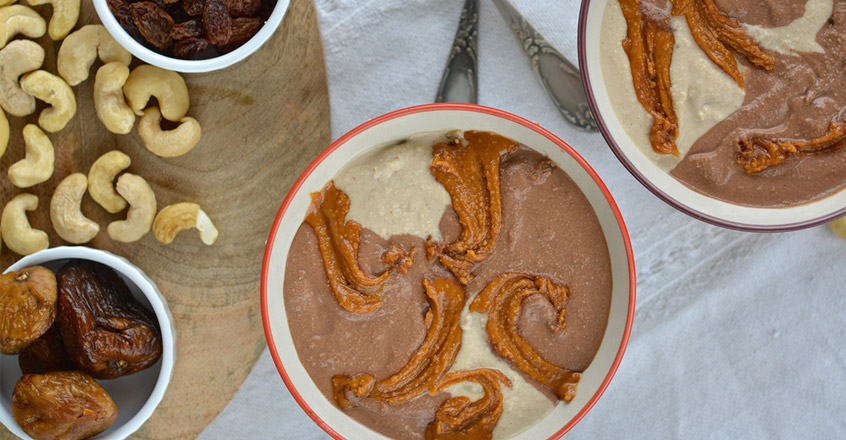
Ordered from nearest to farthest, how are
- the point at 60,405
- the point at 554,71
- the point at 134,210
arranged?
the point at 60,405
the point at 134,210
the point at 554,71

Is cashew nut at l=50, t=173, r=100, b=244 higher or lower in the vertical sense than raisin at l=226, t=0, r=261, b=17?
lower

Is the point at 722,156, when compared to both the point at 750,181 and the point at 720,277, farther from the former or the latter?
the point at 720,277

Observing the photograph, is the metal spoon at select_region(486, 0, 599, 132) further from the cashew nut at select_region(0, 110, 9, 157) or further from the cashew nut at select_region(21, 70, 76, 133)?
the cashew nut at select_region(0, 110, 9, 157)

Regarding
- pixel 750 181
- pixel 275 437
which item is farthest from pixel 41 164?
pixel 750 181

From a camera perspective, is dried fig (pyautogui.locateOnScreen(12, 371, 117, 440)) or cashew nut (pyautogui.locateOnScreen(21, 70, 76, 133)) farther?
cashew nut (pyautogui.locateOnScreen(21, 70, 76, 133))

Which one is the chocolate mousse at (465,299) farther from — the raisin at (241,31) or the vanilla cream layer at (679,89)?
the raisin at (241,31)

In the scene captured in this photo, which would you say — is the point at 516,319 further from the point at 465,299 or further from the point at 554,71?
the point at 554,71

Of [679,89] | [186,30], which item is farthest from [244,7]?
[679,89]

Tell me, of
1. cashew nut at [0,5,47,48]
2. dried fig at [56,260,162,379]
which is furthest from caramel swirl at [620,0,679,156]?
cashew nut at [0,5,47,48]
